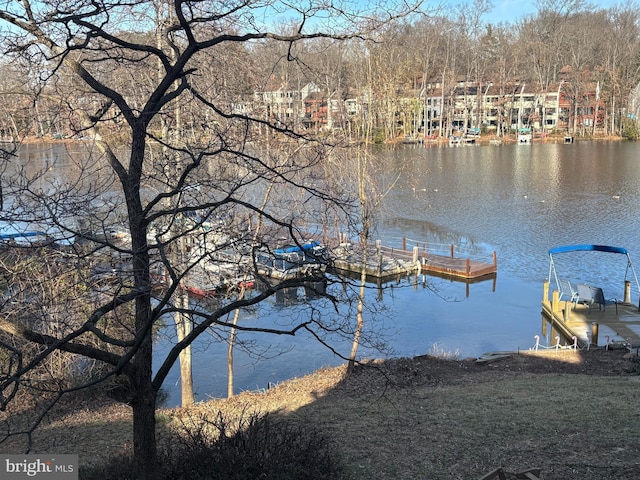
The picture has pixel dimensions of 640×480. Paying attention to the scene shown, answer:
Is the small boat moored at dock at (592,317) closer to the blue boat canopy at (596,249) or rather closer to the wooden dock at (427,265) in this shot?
the blue boat canopy at (596,249)

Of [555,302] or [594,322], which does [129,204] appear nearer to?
[594,322]

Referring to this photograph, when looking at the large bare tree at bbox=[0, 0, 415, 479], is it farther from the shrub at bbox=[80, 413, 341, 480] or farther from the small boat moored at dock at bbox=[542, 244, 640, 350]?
the small boat moored at dock at bbox=[542, 244, 640, 350]

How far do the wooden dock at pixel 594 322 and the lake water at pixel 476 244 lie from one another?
492 mm

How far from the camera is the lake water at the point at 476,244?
14430mm

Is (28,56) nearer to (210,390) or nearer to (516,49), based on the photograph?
(210,390)

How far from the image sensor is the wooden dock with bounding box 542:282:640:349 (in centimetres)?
1380

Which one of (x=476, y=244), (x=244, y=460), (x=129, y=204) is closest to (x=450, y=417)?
(x=244, y=460)

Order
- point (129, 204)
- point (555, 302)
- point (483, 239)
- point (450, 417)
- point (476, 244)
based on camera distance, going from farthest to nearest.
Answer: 1. point (483, 239)
2. point (476, 244)
3. point (555, 302)
4. point (450, 417)
5. point (129, 204)

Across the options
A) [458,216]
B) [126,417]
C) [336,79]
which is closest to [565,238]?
[458,216]

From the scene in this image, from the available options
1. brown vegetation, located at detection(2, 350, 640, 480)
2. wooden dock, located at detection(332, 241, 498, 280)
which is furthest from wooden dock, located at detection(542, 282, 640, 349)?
wooden dock, located at detection(332, 241, 498, 280)

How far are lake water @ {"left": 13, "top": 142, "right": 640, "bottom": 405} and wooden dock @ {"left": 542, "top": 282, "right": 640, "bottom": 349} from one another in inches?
19.4

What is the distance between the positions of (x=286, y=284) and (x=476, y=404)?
4.71 metres

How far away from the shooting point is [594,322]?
49.7 feet

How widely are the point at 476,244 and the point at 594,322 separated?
32.6 feet
